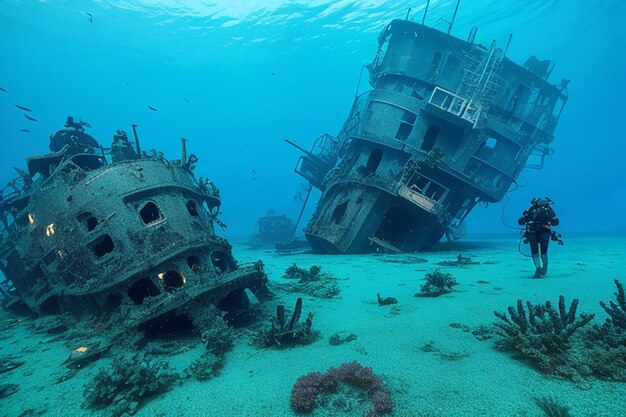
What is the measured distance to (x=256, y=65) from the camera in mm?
107938

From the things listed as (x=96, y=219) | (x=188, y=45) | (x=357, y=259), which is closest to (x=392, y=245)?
(x=357, y=259)

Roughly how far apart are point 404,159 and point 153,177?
15.8 meters

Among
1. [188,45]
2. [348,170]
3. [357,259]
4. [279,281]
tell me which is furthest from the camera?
[188,45]

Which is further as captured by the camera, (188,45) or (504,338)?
(188,45)

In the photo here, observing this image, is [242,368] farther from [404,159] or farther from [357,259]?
[404,159]

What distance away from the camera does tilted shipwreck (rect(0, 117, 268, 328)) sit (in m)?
7.77

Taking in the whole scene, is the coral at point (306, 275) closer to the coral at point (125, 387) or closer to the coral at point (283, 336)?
the coral at point (283, 336)

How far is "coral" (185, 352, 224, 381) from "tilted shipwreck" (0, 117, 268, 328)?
1614mm

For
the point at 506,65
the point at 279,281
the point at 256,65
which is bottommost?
the point at 279,281

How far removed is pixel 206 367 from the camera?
18.5ft

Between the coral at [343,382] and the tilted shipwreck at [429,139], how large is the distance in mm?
13718

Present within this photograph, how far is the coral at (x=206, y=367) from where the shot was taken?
5.45 m

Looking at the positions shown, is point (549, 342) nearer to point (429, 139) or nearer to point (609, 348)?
point (609, 348)

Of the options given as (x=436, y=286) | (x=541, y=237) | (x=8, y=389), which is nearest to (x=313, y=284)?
(x=436, y=286)
